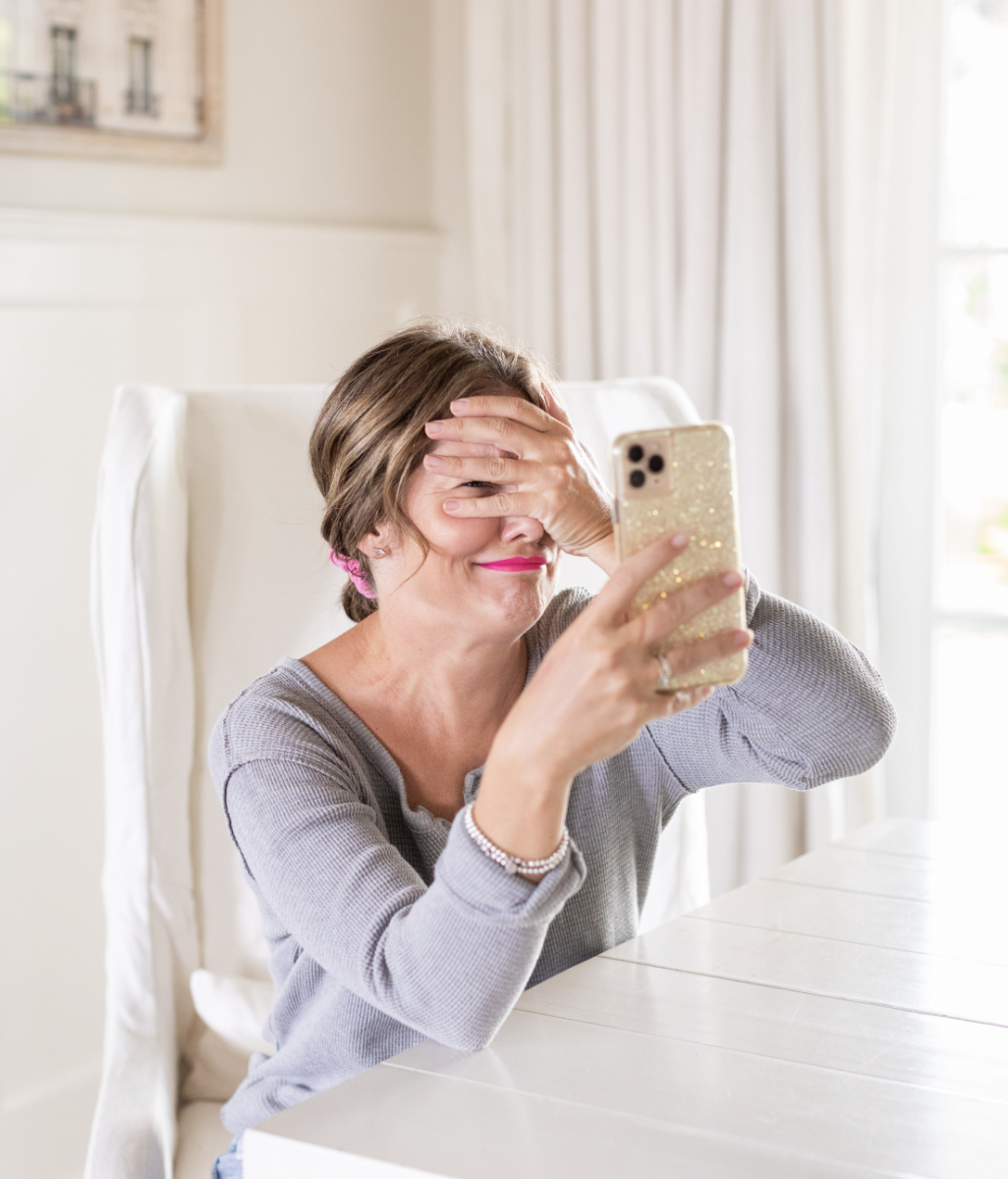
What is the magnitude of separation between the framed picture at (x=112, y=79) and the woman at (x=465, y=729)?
0.95 meters

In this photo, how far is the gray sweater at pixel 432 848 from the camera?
0.80m

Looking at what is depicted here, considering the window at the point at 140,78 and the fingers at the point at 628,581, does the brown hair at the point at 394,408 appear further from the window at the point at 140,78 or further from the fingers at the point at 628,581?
the window at the point at 140,78

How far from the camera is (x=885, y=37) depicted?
1.99 m

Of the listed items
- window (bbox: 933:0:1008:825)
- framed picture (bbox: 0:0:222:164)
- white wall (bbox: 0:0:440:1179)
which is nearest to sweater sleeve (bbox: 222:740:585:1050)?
white wall (bbox: 0:0:440:1179)

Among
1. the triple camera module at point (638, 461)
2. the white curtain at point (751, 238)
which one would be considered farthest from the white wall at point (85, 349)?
the triple camera module at point (638, 461)

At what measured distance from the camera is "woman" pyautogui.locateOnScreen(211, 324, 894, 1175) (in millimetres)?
784

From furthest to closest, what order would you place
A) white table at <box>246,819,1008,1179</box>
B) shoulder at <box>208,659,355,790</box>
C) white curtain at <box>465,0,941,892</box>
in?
white curtain at <box>465,0,941,892</box>, shoulder at <box>208,659,355,790</box>, white table at <box>246,819,1008,1179</box>

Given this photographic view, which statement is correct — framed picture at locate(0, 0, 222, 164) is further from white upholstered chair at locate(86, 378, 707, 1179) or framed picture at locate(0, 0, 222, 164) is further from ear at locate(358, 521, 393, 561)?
ear at locate(358, 521, 393, 561)

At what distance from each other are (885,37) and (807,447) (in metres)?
0.61

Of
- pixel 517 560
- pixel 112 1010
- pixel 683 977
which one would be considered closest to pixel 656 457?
pixel 517 560

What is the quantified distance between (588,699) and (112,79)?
1.49 meters

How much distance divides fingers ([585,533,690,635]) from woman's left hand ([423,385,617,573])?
25cm

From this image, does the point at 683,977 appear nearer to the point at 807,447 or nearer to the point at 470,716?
the point at 470,716

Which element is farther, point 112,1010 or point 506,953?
point 112,1010
